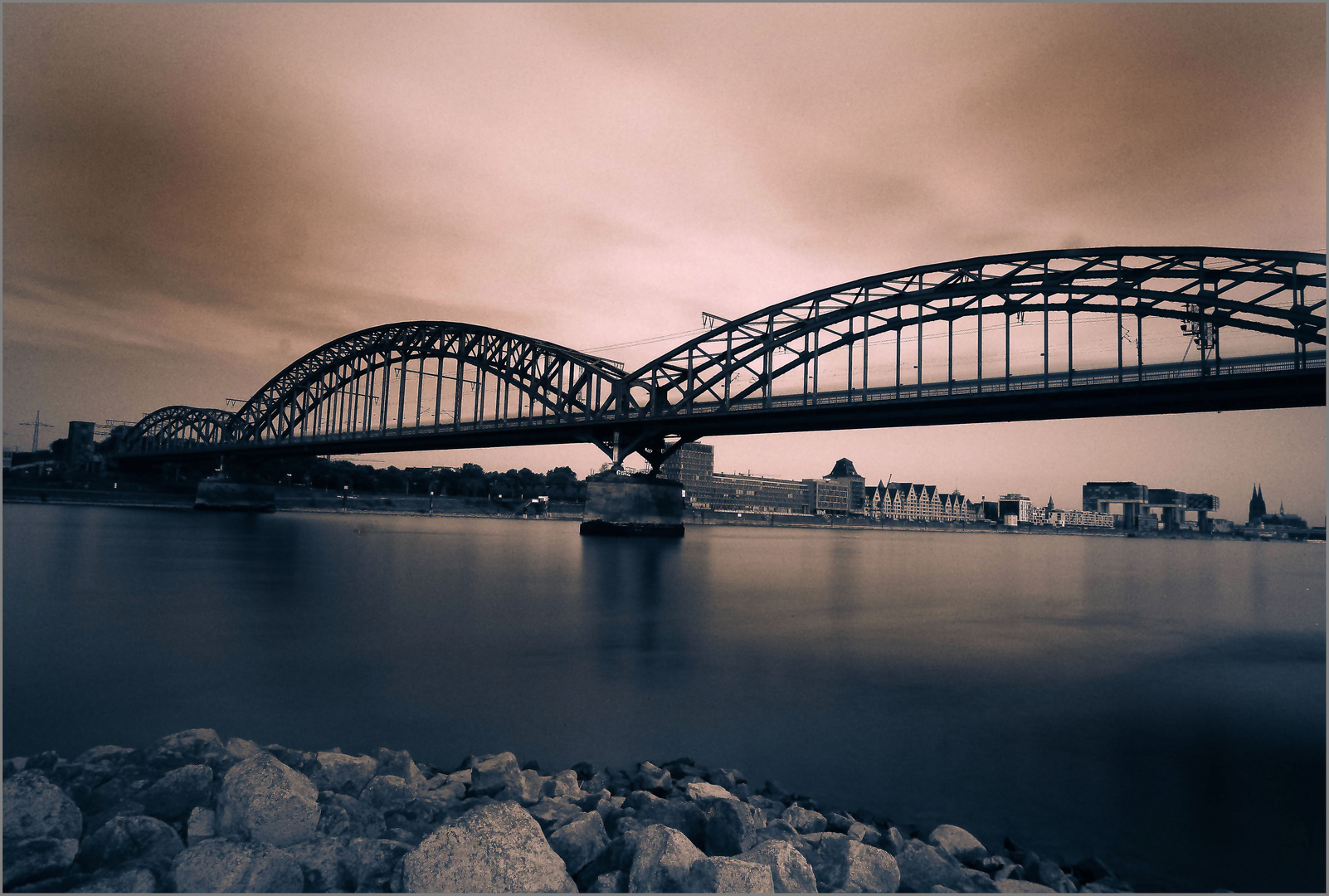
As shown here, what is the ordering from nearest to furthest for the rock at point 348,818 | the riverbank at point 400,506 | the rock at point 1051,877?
the rock at point 1051,877 < the rock at point 348,818 < the riverbank at point 400,506

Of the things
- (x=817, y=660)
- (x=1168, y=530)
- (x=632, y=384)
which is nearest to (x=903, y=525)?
(x=1168, y=530)

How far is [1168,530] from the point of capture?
162 meters

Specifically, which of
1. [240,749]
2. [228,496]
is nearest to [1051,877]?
[240,749]

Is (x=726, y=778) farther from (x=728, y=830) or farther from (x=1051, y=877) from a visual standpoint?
(x=1051, y=877)

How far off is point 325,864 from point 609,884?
147 cm

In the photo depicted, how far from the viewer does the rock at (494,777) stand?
15.7ft

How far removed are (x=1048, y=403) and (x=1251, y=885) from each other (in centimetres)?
3555

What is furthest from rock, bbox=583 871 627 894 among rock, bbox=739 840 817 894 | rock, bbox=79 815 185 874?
rock, bbox=79 815 185 874

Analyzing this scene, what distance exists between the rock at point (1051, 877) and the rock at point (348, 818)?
3.76 m

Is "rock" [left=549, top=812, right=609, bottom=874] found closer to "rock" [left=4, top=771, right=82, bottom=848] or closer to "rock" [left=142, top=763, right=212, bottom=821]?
"rock" [left=142, top=763, right=212, bottom=821]

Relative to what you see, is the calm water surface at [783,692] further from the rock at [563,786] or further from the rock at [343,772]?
the rock at [343,772]

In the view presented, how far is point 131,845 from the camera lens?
12.0 feet

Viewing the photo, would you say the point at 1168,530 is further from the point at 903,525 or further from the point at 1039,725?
the point at 1039,725

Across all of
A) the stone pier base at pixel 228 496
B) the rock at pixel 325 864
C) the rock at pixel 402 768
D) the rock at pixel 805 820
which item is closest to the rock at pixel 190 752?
the rock at pixel 402 768
